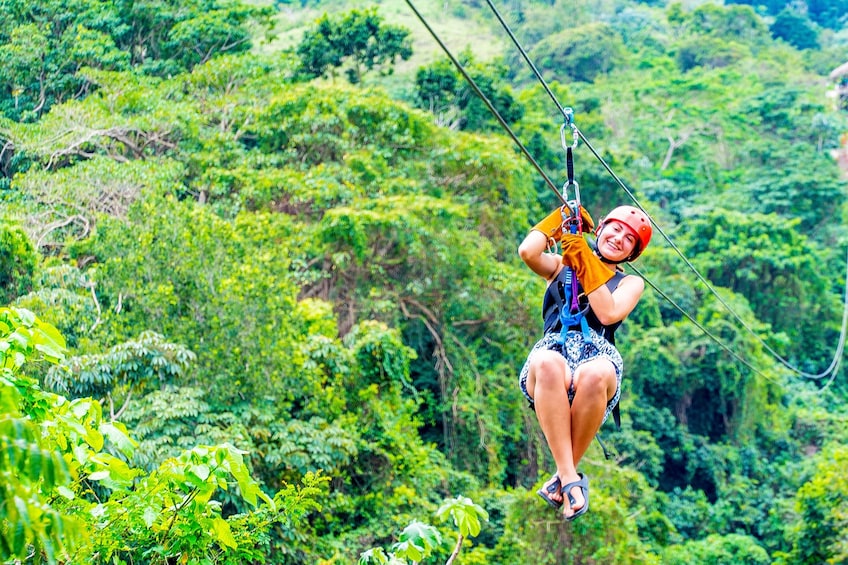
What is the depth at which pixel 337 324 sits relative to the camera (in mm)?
10242

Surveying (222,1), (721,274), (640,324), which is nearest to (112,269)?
(222,1)

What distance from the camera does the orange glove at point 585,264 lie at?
3.00 metres

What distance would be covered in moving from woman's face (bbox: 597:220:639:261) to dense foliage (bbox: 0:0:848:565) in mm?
1000

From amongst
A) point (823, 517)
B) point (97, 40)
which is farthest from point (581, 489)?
point (97, 40)

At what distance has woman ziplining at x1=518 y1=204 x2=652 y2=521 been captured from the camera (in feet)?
9.84

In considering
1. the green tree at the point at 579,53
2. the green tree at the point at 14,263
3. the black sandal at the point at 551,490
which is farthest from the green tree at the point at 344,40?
the green tree at the point at 579,53

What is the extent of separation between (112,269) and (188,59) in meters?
6.89

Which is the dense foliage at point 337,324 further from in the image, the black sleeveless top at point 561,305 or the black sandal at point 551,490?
the black sleeveless top at point 561,305

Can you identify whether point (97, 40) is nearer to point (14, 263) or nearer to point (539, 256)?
point (14, 263)

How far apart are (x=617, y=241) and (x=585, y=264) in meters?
0.18

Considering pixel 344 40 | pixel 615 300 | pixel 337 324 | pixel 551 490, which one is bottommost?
pixel 337 324

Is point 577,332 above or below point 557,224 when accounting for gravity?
below

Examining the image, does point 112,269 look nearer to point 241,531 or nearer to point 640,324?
point 241,531

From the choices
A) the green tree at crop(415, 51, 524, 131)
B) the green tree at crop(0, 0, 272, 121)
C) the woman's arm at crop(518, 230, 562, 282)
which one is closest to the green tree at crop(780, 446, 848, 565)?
the green tree at crop(415, 51, 524, 131)
